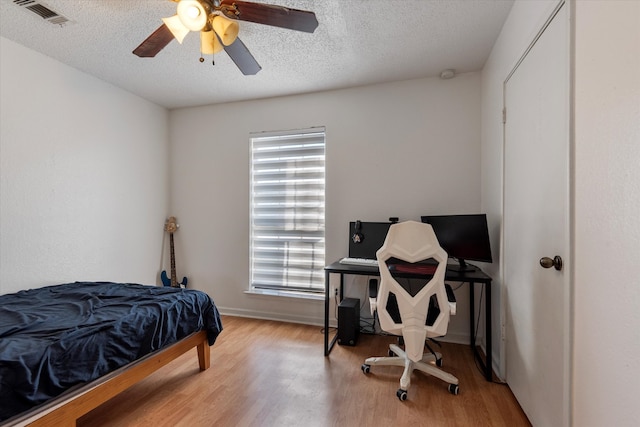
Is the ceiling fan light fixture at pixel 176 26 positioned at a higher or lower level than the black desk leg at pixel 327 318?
higher

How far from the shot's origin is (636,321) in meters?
0.93

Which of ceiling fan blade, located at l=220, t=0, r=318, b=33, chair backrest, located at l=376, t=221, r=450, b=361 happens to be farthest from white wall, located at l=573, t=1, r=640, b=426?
ceiling fan blade, located at l=220, t=0, r=318, b=33

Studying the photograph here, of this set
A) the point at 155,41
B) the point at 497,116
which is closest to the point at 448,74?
the point at 497,116

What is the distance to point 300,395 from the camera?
76.9 inches

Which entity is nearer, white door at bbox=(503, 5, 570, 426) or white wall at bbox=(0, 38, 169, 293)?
white door at bbox=(503, 5, 570, 426)

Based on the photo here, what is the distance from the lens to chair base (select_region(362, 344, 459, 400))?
6.38ft

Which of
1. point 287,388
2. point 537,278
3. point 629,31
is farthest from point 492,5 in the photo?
point 287,388

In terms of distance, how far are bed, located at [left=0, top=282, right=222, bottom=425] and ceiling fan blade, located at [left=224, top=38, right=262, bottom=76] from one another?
1744mm


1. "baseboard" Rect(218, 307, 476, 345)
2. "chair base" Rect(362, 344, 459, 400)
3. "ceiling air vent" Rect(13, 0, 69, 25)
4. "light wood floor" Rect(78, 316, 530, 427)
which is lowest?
"light wood floor" Rect(78, 316, 530, 427)

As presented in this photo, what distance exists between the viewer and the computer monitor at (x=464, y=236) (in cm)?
223

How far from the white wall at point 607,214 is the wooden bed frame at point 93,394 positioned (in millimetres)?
2255

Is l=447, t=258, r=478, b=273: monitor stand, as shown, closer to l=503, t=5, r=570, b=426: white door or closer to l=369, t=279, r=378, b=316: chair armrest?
l=503, t=5, r=570, b=426: white door

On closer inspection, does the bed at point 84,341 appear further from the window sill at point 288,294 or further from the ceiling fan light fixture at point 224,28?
the ceiling fan light fixture at point 224,28

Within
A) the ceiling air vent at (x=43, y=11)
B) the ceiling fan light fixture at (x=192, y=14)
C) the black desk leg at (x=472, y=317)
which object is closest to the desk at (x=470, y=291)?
the black desk leg at (x=472, y=317)
